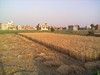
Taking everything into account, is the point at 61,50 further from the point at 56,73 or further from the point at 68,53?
the point at 56,73

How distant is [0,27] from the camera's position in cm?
13750

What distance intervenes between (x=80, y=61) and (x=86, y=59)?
1.31ft

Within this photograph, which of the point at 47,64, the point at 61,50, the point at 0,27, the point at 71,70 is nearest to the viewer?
the point at 71,70

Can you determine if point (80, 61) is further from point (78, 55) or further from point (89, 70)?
point (89, 70)

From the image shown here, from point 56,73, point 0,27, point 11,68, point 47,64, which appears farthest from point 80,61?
point 0,27

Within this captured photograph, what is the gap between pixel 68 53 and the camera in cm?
1620

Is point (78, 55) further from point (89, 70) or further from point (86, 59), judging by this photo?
point (89, 70)

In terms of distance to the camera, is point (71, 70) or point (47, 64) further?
point (47, 64)

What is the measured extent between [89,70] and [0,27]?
130749mm

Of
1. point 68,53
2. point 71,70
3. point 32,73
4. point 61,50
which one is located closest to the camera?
point 32,73

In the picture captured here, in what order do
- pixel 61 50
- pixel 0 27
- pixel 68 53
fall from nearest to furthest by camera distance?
pixel 68 53
pixel 61 50
pixel 0 27

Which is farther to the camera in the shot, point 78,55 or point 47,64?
point 78,55

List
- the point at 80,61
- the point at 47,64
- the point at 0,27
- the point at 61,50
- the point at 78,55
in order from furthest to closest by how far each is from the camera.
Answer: the point at 0,27 → the point at 61,50 → the point at 78,55 → the point at 80,61 → the point at 47,64

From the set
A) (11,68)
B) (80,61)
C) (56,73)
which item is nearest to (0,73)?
(11,68)
